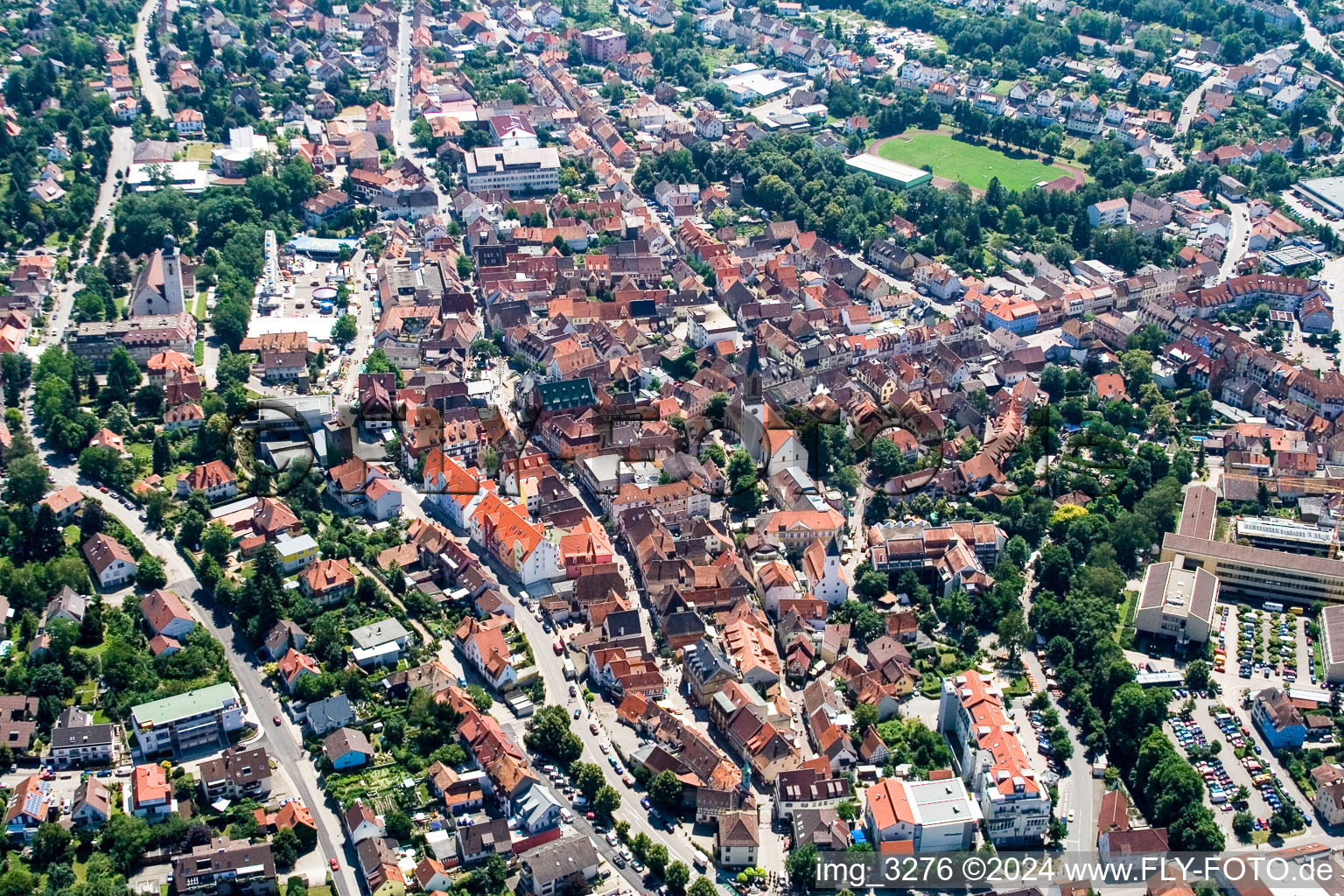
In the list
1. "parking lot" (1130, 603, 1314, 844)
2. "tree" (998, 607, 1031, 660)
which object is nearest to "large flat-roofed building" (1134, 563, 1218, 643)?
"parking lot" (1130, 603, 1314, 844)

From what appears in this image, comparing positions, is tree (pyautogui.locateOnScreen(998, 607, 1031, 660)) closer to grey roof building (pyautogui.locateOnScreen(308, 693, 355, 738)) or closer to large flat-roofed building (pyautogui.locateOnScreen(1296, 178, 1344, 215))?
grey roof building (pyautogui.locateOnScreen(308, 693, 355, 738))

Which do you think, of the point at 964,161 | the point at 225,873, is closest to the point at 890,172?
the point at 964,161

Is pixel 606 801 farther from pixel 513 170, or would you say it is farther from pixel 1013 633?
pixel 513 170

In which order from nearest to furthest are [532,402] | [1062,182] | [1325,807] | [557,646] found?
1. [1325,807]
2. [557,646]
3. [532,402]
4. [1062,182]

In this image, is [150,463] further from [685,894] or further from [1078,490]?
[1078,490]

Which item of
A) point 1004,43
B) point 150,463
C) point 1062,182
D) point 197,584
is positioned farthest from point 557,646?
point 1004,43

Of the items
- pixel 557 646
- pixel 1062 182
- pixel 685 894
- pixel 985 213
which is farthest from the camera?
pixel 1062 182
